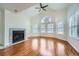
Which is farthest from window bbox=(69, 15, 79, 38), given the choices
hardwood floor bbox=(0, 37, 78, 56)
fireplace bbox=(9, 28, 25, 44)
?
fireplace bbox=(9, 28, 25, 44)

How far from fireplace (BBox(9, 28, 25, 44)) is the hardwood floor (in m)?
0.13

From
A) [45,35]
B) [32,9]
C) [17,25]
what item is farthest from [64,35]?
[17,25]

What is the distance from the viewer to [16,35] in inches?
94.6

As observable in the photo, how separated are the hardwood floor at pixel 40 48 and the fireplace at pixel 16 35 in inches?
5.2

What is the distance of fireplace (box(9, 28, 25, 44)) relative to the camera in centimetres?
233

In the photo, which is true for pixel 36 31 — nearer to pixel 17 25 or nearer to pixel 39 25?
pixel 39 25

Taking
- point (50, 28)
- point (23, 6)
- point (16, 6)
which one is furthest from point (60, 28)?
point (16, 6)

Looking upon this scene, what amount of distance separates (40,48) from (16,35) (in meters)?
0.69

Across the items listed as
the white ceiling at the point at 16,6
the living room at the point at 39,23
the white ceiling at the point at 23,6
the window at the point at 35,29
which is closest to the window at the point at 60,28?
the living room at the point at 39,23

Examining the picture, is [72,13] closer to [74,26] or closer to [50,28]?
[74,26]

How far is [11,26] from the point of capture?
7.62 feet

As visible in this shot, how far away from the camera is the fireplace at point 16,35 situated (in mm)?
2331

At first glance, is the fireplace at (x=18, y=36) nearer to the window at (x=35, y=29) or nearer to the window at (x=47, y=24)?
the window at (x=35, y=29)

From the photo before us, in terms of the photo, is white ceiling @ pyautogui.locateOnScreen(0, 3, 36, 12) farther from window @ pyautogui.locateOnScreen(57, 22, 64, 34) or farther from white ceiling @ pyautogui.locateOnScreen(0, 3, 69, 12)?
window @ pyautogui.locateOnScreen(57, 22, 64, 34)
